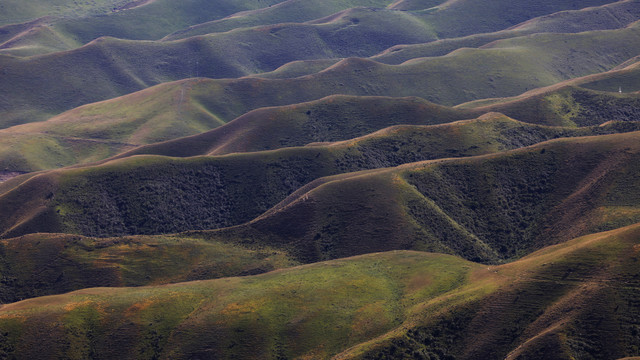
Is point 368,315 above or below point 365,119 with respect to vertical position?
above

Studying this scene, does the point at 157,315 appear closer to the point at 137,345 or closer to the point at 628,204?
the point at 137,345

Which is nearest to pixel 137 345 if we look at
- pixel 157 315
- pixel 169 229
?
pixel 157 315

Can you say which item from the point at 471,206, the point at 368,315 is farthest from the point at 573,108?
the point at 368,315

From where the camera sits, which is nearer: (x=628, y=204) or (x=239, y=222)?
(x=628, y=204)

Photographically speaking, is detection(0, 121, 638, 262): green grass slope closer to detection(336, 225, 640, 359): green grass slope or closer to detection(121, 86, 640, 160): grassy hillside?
detection(121, 86, 640, 160): grassy hillside

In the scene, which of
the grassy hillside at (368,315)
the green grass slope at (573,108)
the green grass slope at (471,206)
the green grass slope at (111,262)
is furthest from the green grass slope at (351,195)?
the green grass slope at (573,108)

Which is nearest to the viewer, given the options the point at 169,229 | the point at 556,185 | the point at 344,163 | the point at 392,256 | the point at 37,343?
the point at 37,343

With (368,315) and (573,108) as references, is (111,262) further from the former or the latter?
(573,108)

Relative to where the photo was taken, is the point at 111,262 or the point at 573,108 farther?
the point at 573,108
